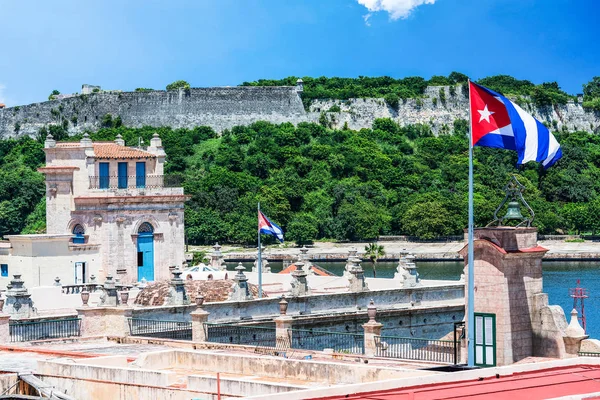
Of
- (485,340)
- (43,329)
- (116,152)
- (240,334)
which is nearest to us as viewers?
Answer: (485,340)

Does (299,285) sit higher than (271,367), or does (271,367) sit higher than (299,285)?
(299,285)

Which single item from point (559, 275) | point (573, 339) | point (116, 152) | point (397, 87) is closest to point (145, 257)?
point (116, 152)

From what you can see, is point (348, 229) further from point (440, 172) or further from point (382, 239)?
point (440, 172)

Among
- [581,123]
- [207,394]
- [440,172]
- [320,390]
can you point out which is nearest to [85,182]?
[207,394]

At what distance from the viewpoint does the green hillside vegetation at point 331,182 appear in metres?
107

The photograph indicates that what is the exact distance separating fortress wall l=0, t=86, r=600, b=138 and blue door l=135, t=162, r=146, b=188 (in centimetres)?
7779

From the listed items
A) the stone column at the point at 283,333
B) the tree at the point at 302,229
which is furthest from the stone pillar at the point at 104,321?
the tree at the point at 302,229

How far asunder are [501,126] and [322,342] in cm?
1083

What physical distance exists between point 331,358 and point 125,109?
103m

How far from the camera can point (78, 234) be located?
44219mm

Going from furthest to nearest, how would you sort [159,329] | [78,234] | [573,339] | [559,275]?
[559,275] < [78,234] < [159,329] < [573,339]

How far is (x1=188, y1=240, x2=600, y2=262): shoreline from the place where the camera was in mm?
103062

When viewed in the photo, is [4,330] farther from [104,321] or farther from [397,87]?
[397,87]

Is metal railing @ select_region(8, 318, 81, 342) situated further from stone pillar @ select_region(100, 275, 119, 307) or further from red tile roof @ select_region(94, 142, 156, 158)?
red tile roof @ select_region(94, 142, 156, 158)
